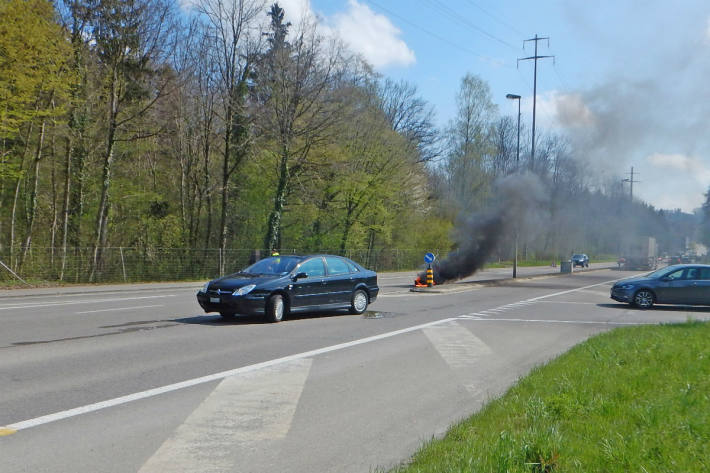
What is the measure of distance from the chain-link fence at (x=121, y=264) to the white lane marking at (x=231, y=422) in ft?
64.3

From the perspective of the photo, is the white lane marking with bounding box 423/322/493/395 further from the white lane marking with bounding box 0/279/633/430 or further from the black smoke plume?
the black smoke plume

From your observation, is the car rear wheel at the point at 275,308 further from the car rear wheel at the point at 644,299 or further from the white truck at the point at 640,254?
the white truck at the point at 640,254

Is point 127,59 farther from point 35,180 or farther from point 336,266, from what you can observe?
point 336,266

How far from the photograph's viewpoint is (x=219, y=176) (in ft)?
133

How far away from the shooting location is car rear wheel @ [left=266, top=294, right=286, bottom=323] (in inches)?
535

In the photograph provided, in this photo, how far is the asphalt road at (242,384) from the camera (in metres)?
5.14

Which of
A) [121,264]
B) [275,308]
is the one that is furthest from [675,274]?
[121,264]

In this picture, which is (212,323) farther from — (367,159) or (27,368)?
(367,159)

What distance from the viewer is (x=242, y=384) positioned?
25.0 feet

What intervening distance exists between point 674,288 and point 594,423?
1671 centimetres

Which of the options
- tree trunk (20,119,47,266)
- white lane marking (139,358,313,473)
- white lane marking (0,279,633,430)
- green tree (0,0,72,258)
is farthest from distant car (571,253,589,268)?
white lane marking (139,358,313,473)

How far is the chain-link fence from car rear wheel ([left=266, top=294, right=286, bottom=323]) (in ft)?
48.1

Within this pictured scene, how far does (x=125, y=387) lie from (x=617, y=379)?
5.70 metres

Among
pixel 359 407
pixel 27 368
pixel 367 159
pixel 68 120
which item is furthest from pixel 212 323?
pixel 367 159
